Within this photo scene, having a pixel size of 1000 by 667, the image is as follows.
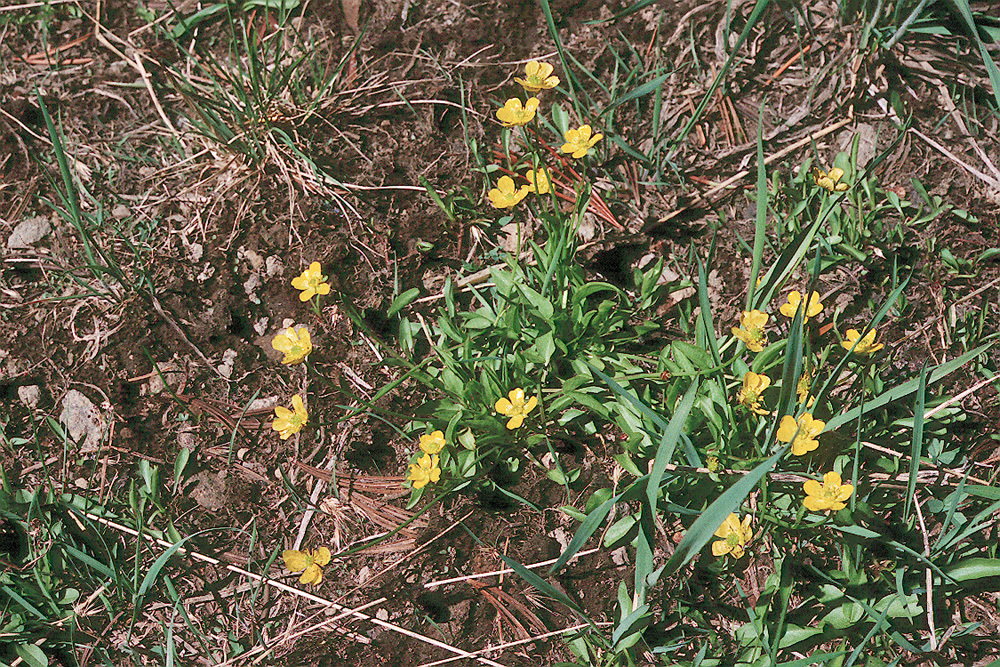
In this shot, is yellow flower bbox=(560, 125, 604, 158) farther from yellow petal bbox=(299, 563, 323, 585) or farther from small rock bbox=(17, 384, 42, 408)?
small rock bbox=(17, 384, 42, 408)

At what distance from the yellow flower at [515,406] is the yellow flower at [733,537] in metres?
0.59

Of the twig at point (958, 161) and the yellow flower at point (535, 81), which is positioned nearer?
the yellow flower at point (535, 81)

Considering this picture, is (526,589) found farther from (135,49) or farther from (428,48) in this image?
(135,49)

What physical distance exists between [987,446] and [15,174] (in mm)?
3256

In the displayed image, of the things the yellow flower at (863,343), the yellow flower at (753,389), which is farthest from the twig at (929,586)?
the yellow flower at (753,389)

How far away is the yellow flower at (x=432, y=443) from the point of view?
196cm

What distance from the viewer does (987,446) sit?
2.08 m

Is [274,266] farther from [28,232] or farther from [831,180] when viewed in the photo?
[831,180]

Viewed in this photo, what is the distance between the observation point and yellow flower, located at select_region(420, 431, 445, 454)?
1.96 metres

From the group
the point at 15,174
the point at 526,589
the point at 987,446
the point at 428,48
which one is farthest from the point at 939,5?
the point at 15,174

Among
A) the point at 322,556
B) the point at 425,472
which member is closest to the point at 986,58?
the point at 425,472

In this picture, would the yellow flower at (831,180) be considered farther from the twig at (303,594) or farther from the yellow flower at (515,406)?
the twig at (303,594)

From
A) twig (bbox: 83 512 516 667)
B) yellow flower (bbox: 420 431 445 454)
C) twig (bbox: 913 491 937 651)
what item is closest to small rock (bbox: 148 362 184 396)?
twig (bbox: 83 512 516 667)

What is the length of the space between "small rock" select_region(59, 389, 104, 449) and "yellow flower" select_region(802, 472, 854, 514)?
207cm
